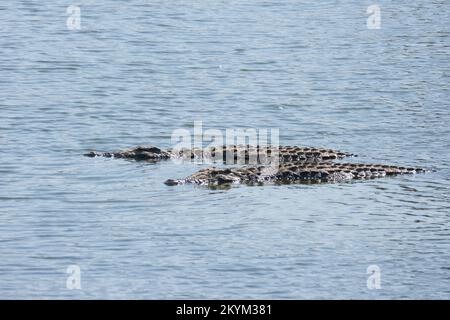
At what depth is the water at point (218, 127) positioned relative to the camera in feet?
60.1

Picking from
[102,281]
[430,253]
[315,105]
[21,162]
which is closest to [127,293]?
[102,281]

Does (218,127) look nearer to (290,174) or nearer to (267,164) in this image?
(267,164)

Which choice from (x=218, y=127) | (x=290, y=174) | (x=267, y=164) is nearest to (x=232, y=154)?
(x=267, y=164)

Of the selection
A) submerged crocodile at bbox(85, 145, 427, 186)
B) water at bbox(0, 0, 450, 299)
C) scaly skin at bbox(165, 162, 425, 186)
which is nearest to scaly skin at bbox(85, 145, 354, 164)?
submerged crocodile at bbox(85, 145, 427, 186)

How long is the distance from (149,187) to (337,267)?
5.40 m

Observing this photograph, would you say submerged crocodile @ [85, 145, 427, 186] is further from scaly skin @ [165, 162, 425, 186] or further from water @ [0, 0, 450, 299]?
water @ [0, 0, 450, 299]

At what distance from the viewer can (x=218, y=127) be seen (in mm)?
30281

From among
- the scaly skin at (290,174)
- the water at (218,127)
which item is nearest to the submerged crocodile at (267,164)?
the scaly skin at (290,174)

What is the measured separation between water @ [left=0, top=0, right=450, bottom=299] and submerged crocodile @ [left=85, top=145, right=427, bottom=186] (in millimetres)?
518

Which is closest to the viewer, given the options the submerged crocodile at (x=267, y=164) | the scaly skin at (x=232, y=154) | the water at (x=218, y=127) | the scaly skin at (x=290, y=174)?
the water at (x=218, y=127)

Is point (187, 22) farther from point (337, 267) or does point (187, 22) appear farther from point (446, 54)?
point (337, 267)

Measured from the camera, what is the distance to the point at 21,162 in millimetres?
25578

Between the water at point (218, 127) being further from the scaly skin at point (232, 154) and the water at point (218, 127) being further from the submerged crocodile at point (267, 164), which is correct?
the scaly skin at point (232, 154)

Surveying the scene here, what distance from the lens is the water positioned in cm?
1831
